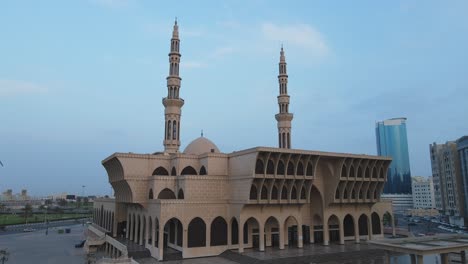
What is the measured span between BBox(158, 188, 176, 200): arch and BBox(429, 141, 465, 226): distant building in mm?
52756

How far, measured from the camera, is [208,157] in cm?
3241

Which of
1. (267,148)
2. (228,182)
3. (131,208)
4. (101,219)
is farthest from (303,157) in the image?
(101,219)

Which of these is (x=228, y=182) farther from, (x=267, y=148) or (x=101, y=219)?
(x=101, y=219)

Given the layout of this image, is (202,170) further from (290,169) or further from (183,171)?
(290,169)

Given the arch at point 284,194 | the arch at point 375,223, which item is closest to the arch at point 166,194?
the arch at point 284,194

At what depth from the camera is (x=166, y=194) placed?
3206cm

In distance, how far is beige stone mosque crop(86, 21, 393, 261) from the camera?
2917cm

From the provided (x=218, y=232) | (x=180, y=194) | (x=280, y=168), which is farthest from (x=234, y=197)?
(x=180, y=194)

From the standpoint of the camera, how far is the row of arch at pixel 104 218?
140 ft

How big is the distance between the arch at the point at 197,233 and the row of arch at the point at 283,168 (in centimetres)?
642

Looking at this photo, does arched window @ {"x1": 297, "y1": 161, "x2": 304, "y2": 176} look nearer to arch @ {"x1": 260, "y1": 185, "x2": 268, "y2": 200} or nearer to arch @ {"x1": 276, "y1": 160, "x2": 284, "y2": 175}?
arch @ {"x1": 276, "y1": 160, "x2": 284, "y2": 175}

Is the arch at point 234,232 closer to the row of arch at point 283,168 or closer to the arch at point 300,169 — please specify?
the row of arch at point 283,168

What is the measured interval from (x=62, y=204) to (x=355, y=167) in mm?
148838

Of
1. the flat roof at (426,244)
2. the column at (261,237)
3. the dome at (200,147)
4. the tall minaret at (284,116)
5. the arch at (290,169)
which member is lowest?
the column at (261,237)
